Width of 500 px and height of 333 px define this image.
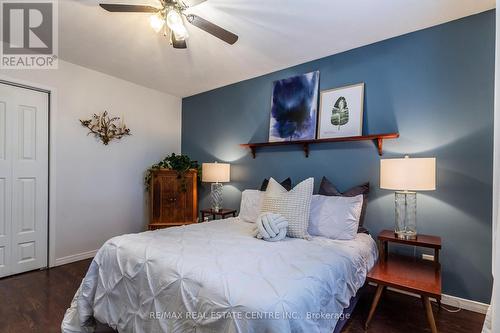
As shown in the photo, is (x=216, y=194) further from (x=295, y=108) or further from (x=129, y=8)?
→ (x=129, y=8)

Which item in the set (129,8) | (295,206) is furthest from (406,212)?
(129,8)

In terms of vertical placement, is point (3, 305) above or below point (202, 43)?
below

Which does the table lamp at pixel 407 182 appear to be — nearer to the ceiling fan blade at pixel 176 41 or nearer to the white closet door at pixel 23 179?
the ceiling fan blade at pixel 176 41

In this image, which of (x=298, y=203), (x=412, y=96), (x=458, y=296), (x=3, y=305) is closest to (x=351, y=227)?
(x=298, y=203)

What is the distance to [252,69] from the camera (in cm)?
331

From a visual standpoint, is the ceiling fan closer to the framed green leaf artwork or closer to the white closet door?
the framed green leaf artwork

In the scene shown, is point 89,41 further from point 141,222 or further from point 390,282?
point 390,282

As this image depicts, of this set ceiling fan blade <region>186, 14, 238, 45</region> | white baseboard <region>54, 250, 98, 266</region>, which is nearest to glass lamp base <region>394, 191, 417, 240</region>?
ceiling fan blade <region>186, 14, 238, 45</region>

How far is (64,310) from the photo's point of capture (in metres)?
2.12

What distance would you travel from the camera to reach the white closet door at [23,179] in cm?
272

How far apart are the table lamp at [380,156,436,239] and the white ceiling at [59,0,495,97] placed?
125 cm

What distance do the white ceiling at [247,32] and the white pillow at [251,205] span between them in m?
1.62

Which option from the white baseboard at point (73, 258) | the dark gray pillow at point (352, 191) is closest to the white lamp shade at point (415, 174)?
the dark gray pillow at point (352, 191)

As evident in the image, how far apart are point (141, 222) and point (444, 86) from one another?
164 inches
